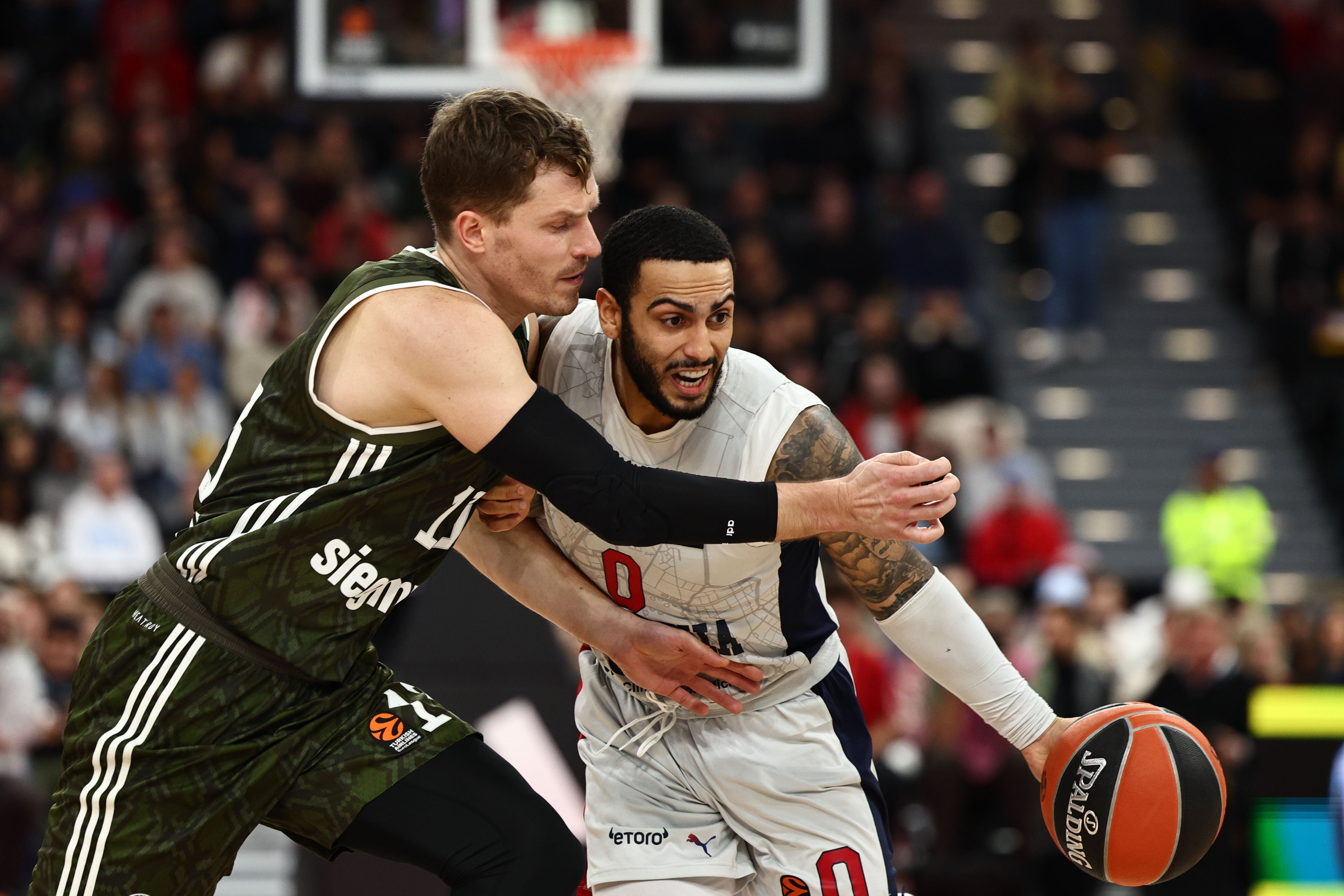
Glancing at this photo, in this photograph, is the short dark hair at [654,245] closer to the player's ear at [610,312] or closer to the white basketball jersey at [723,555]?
the player's ear at [610,312]

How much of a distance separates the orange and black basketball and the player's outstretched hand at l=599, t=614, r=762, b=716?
22.5 inches

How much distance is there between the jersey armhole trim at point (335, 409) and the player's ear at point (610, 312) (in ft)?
1.17

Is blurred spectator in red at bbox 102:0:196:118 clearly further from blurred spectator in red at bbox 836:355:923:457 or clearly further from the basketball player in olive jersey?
the basketball player in olive jersey

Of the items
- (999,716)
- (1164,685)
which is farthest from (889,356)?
(999,716)

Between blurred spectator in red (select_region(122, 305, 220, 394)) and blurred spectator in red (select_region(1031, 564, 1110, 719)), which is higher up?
blurred spectator in red (select_region(122, 305, 220, 394))

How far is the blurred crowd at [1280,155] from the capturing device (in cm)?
1509

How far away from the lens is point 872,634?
10812mm

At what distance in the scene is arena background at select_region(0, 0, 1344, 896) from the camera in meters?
9.19

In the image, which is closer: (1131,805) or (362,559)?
(362,559)

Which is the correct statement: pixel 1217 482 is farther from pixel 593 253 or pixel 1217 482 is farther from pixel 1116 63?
pixel 593 253

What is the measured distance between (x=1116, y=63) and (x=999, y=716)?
1463 centimetres

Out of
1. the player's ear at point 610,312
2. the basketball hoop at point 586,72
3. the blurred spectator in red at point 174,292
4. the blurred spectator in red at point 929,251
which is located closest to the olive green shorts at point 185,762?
the player's ear at point 610,312

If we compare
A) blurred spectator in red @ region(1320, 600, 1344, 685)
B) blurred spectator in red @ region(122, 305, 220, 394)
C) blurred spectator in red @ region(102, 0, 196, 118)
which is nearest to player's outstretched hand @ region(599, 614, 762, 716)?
blurred spectator in red @ region(1320, 600, 1344, 685)

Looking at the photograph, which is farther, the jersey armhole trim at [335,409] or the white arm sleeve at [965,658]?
the white arm sleeve at [965,658]
